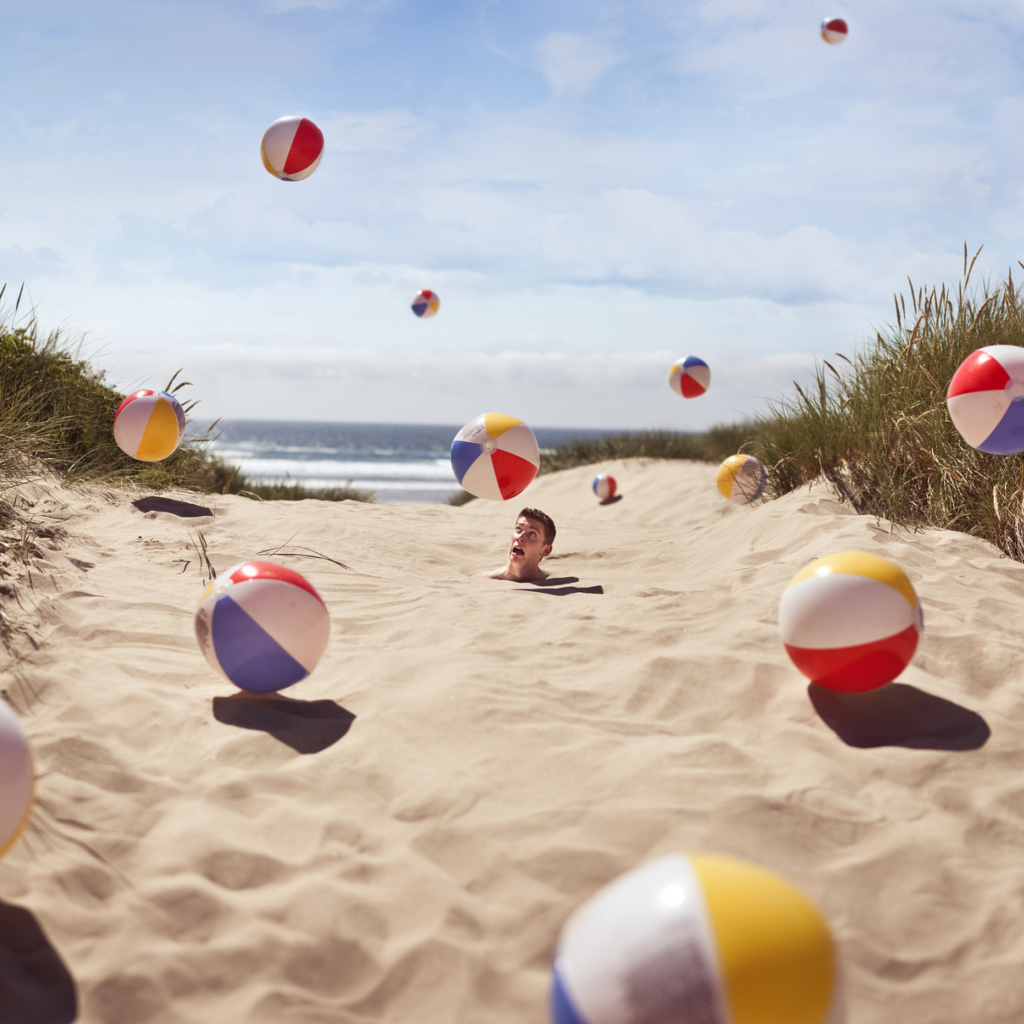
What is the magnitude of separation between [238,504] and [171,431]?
0.92 m

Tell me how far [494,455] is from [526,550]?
774mm

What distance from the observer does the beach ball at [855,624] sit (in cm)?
313

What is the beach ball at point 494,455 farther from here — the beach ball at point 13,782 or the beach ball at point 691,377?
the beach ball at point 691,377

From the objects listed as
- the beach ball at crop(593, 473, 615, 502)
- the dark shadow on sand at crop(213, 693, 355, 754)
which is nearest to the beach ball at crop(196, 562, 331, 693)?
the dark shadow on sand at crop(213, 693, 355, 754)

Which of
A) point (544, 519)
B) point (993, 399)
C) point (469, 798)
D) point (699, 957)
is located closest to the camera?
point (699, 957)

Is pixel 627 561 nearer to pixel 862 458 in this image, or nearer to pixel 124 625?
pixel 862 458

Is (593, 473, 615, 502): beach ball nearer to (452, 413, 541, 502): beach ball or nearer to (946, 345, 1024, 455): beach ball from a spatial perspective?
(452, 413, 541, 502): beach ball

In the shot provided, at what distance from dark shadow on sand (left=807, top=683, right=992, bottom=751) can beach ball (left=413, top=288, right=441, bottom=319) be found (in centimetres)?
1141

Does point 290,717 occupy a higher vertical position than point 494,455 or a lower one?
lower

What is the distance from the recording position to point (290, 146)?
27.9ft

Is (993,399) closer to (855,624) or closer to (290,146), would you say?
(855,624)

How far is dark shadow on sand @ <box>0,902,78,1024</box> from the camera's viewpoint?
6.12ft

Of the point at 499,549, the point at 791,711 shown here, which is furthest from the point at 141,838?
the point at 499,549

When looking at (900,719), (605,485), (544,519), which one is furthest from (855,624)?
(605,485)
